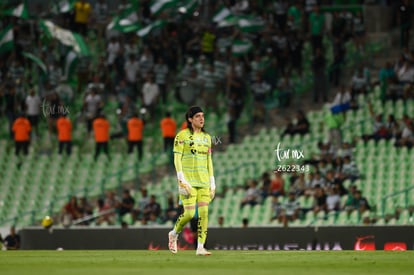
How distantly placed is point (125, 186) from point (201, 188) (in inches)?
735

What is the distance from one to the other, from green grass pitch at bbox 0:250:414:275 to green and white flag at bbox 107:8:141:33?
2123cm

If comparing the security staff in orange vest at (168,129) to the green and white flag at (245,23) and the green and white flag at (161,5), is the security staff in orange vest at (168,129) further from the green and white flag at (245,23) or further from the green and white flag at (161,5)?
the green and white flag at (161,5)

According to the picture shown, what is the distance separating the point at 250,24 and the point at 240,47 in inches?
33.9

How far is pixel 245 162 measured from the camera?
37.3 m

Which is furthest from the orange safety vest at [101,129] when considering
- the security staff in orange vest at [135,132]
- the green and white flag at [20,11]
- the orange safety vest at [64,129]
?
the green and white flag at [20,11]

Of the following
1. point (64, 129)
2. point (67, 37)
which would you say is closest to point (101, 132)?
point (64, 129)

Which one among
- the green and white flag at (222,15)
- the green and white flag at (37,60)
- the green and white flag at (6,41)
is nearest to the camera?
the green and white flag at (222,15)

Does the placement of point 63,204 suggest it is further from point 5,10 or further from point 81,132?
point 5,10

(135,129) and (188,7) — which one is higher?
(188,7)

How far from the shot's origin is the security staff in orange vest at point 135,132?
39375 mm

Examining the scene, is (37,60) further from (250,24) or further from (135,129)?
(250,24)

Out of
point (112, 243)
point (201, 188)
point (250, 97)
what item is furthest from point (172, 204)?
point (201, 188)

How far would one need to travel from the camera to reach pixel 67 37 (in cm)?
4244

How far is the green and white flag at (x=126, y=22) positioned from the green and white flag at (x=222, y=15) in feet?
9.50
